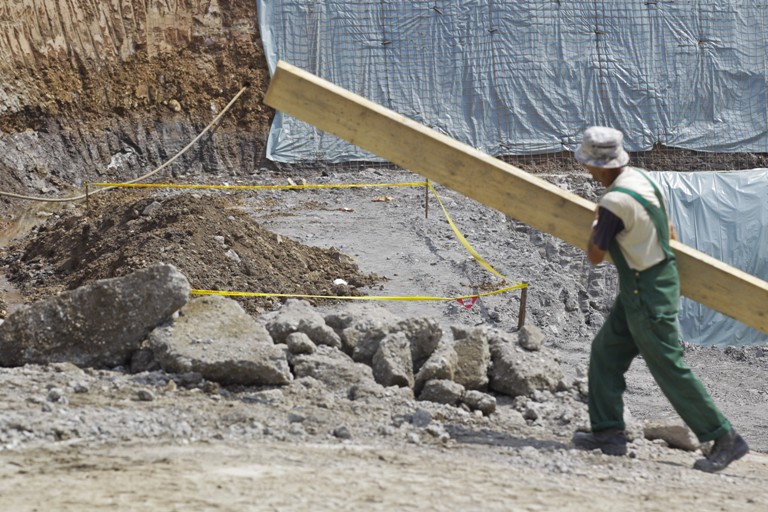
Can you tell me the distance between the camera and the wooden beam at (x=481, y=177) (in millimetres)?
5098

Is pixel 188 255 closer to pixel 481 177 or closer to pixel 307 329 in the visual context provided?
pixel 307 329

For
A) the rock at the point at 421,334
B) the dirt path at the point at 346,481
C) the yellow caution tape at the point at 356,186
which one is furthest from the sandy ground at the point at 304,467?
the yellow caution tape at the point at 356,186

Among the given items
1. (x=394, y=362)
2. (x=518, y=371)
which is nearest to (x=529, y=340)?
(x=518, y=371)

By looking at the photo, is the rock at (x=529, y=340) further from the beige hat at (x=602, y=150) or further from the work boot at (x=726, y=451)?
the beige hat at (x=602, y=150)

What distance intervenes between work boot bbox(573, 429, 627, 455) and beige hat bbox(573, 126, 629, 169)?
1.39 m

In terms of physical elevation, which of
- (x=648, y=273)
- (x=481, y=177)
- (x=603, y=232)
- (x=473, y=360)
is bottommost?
(x=473, y=360)

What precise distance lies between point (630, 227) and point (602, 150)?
42 cm

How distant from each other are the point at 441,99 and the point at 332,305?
28.5 feet

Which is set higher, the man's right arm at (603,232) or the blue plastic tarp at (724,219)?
the man's right arm at (603,232)

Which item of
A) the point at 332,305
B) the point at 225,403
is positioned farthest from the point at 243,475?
the point at 332,305

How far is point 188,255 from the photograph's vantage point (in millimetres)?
9773

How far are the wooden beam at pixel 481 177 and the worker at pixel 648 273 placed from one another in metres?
0.27

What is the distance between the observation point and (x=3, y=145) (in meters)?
15.4

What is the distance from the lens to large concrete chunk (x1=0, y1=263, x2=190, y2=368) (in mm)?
5852
